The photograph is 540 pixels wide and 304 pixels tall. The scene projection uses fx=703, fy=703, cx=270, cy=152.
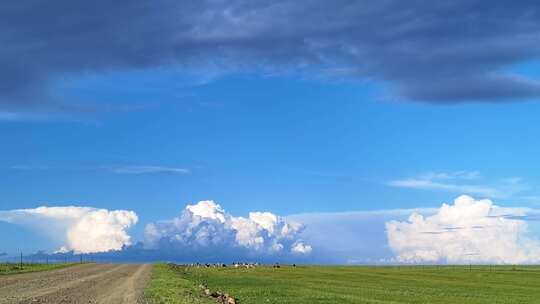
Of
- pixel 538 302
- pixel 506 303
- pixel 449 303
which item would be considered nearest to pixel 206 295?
pixel 449 303

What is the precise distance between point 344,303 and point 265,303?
781cm

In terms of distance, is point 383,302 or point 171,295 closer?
point 171,295

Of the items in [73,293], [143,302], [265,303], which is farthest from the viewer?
[73,293]

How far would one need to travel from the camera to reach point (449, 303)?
67.6m

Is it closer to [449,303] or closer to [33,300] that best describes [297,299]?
[449,303]

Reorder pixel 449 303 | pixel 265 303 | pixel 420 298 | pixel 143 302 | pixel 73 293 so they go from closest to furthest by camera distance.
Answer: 1. pixel 143 302
2. pixel 265 303
3. pixel 73 293
4. pixel 449 303
5. pixel 420 298

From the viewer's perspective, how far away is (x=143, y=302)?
51219 mm

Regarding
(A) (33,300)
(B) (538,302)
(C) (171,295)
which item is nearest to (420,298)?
(B) (538,302)

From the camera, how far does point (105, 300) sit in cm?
5322

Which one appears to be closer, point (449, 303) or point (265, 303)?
point (265, 303)

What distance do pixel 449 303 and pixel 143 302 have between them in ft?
103

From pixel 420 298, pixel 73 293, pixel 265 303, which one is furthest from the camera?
pixel 420 298

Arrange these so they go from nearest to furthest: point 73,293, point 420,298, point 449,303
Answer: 1. point 73,293
2. point 449,303
3. point 420,298

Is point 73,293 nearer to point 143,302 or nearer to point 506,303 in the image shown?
point 143,302
